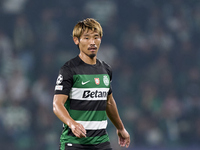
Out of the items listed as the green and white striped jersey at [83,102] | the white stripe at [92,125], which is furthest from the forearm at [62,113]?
the white stripe at [92,125]

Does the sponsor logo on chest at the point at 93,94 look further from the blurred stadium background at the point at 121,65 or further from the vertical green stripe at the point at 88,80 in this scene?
the blurred stadium background at the point at 121,65

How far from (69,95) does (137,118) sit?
5381 millimetres

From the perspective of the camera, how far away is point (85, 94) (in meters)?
3.30

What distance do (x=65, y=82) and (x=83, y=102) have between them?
23 cm

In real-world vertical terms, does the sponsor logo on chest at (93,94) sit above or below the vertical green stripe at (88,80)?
below

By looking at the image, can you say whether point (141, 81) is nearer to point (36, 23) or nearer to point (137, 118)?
point (137, 118)

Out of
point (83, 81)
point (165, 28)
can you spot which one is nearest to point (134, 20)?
point (165, 28)

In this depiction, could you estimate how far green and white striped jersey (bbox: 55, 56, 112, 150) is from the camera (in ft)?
10.8

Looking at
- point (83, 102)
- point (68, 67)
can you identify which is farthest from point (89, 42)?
point (83, 102)

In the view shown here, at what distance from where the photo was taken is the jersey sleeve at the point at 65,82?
3229 mm

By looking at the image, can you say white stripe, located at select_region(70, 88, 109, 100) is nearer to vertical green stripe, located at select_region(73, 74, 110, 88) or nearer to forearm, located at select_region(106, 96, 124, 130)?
vertical green stripe, located at select_region(73, 74, 110, 88)

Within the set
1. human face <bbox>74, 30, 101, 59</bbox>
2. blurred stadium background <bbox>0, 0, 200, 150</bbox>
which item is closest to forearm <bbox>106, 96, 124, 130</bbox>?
human face <bbox>74, 30, 101, 59</bbox>

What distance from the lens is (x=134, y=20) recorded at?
9.55m

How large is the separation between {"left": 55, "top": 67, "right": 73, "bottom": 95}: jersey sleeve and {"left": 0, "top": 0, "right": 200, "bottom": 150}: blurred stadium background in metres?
4.87
